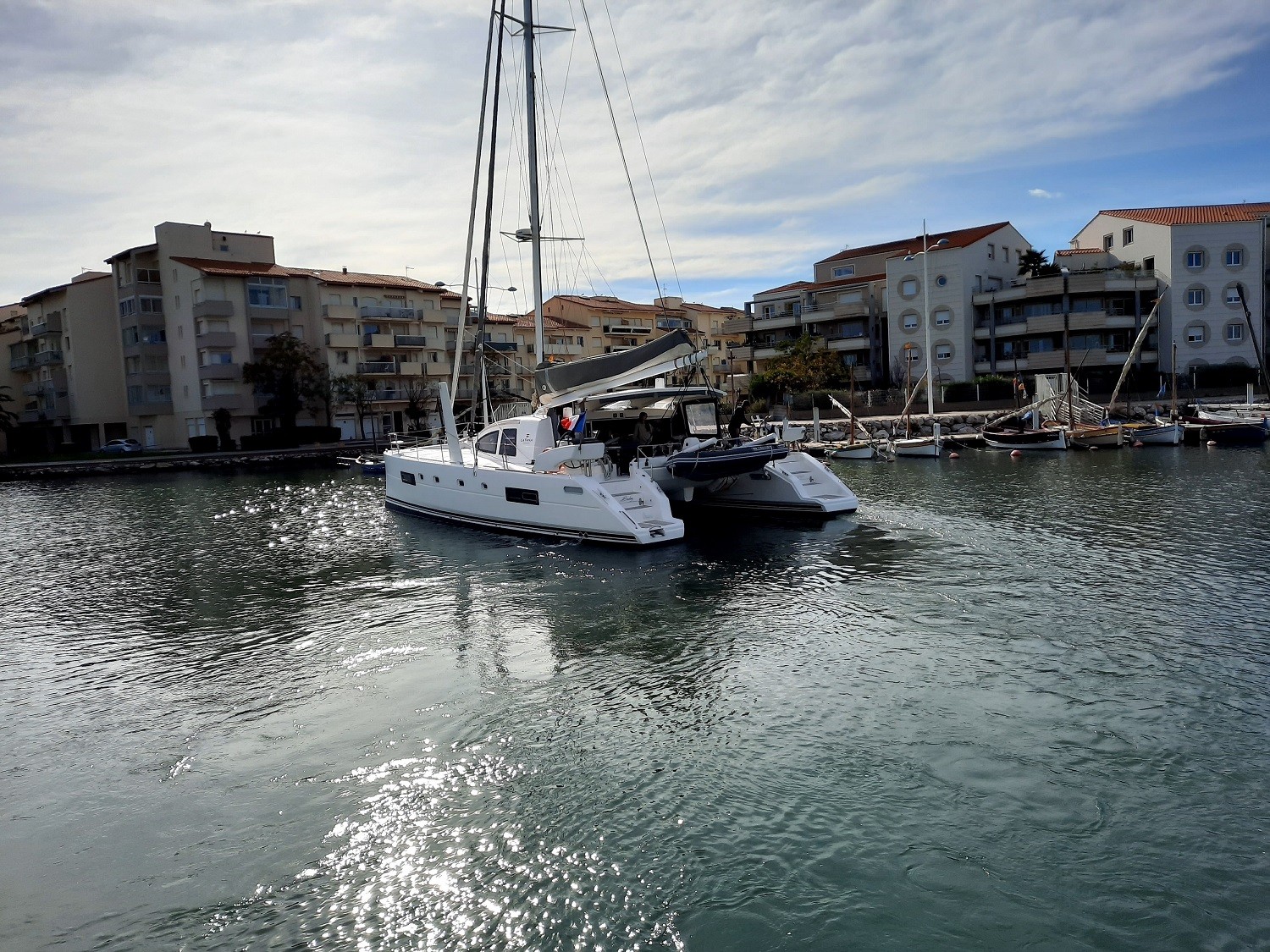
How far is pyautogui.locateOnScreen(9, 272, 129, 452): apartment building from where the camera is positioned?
64.9m

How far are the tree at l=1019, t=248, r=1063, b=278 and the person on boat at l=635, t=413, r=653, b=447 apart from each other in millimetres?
47059

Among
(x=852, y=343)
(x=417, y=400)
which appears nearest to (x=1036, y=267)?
(x=852, y=343)

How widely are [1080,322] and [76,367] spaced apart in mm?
75135

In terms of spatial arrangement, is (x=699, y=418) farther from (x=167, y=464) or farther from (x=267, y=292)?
(x=267, y=292)

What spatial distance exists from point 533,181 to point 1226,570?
739 inches

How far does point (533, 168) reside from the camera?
23031mm

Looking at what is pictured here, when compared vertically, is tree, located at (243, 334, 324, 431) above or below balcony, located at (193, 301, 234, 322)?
below

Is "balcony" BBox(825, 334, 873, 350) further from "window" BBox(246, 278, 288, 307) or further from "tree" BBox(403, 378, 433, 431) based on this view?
"window" BBox(246, 278, 288, 307)

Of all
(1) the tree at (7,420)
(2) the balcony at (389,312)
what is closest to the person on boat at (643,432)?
(2) the balcony at (389,312)

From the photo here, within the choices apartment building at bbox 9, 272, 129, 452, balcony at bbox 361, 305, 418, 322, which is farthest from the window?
apartment building at bbox 9, 272, 129, 452

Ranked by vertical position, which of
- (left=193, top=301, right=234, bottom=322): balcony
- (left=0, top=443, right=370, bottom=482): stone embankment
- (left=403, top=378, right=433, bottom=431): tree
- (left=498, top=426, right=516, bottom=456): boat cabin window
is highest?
(left=193, top=301, right=234, bottom=322): balcony

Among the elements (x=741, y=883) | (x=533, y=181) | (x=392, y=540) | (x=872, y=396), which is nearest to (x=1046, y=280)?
(x=872, y=396)

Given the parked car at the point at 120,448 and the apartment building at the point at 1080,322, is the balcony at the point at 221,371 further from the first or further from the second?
the apartment building at the point at 1080,322

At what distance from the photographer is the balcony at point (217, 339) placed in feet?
196
